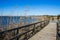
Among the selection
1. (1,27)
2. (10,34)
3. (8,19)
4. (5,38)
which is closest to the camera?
(5,38)

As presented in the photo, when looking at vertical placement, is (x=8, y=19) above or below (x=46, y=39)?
above

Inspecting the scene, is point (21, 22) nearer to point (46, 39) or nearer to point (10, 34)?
point (10, 34)

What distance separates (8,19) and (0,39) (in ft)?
12.8

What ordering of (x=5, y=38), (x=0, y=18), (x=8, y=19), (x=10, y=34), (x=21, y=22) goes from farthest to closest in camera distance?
(x=21, y=22) < (x=8, y=19) < (x=0, y=18) < (x=10, y=34) < (x=5, y=38)

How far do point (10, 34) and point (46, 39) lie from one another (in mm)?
2172

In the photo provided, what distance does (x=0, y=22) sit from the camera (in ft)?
23.3

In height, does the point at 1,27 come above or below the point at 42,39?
above

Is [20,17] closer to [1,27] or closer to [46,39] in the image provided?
[1,27]

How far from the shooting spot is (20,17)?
9945 millimetres

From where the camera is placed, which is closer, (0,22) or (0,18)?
(0,22)

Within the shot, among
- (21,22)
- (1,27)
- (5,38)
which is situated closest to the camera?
(5,38)

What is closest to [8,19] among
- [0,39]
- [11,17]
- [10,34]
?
[11,17]

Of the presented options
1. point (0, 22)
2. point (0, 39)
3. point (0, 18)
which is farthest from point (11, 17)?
point (0, 39)

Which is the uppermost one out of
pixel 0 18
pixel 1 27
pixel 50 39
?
pixel 0 18
